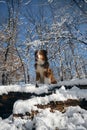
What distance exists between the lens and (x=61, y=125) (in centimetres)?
669

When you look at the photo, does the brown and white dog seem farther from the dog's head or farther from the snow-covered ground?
the snow-covered ground

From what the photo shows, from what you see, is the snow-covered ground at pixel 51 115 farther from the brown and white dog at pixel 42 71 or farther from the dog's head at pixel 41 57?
the dog's head at pixel 41 57

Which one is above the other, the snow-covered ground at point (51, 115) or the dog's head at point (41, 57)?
the snow-covered ground at point (51, 115)

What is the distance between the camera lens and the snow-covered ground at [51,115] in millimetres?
6625

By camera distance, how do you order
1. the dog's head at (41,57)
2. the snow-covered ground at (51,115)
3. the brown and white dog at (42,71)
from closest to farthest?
the snow-covered ground at (51,115) → the brown and white dog at (42,71) → the dog's head at (41,57)

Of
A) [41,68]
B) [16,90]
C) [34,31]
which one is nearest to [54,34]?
[41,68]

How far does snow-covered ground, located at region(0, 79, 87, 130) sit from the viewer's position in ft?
21.7

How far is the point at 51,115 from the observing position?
7.11m

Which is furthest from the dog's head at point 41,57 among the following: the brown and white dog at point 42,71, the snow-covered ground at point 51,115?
the snow-covered ground at point 51,115

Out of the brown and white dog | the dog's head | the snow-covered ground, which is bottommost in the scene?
the brown and white dog

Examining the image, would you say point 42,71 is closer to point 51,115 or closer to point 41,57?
point 41,57

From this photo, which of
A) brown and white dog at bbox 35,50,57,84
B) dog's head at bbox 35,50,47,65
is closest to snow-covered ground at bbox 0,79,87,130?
brown and white dog at bbox 35,50,57,84

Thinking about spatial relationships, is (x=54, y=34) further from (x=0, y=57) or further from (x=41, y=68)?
(x=0, y=57)

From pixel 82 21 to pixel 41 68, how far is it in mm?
4761
